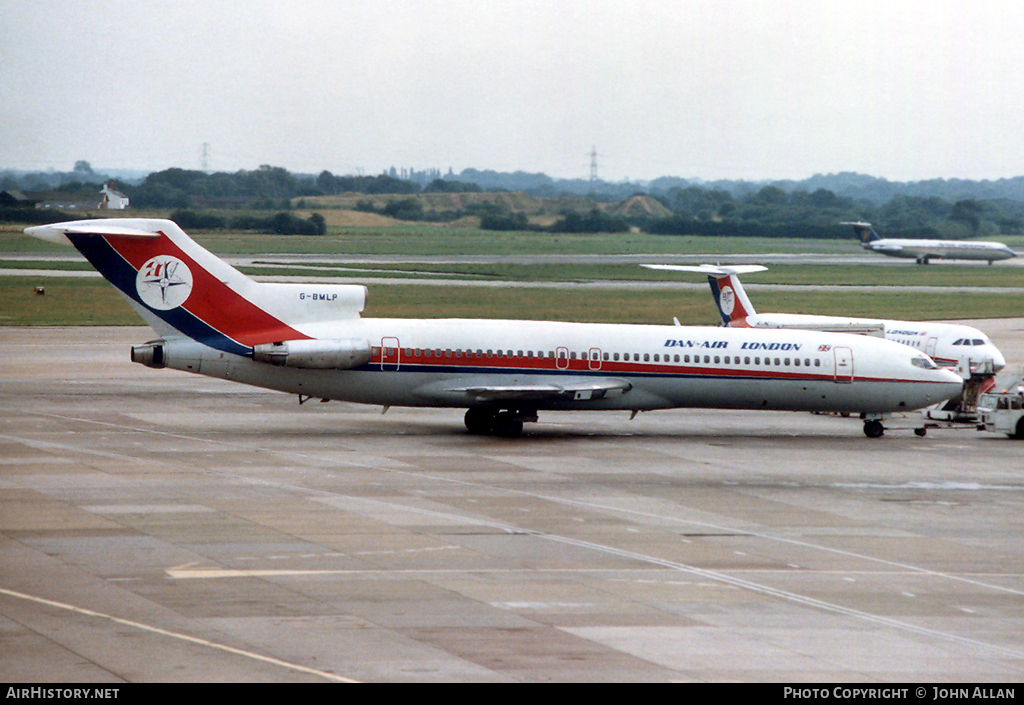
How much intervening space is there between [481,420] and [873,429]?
44.7ft

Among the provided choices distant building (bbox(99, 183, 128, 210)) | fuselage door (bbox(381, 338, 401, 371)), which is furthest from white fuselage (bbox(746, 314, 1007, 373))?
distant building (bbox(99, 183, 128, 210))

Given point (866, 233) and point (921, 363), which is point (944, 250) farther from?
point (921, 363)

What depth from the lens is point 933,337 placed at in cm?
5406

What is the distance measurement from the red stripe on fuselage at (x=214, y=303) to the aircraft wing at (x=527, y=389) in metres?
4.82

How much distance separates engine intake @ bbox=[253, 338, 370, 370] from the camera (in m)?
37.5

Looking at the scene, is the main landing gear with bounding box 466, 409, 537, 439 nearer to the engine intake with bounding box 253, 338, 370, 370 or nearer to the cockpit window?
the engine intake with bounding box 253, 338, 370, 370

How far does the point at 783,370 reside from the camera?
132 ft

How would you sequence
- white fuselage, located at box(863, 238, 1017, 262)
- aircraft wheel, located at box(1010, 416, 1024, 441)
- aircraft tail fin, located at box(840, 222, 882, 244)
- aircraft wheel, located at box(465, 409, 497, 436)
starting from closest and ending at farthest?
aircraft wheel, located at box(465, 409, 497, 436)
aircraft wheel, located at box(1010, 416, 1024, 441)
white fuselage, located at box(863, 238, 1017, 262)
aircraft tail fin, located at box(840, 222, 882, 244)

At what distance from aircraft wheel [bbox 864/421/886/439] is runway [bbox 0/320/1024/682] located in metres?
0.67

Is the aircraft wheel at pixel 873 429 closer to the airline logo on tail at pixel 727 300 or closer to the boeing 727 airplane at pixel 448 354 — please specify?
the boeing 727 airplane at pixel 448 354

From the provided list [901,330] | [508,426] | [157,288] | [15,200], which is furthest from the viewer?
[901,330]

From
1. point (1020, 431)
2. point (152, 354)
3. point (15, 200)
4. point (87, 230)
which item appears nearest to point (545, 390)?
point (152, 354)

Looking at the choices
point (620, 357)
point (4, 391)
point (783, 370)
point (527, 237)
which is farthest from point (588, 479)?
point (527, 237)

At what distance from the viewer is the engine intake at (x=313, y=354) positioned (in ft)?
123
